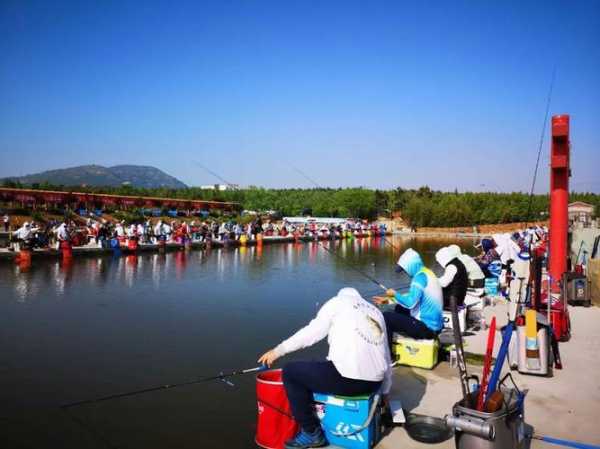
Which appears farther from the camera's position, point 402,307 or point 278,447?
point 402,307

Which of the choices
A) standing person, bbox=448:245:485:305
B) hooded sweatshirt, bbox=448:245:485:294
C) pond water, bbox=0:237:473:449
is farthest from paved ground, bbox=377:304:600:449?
hooded sweatshirt, bbox=448:245:485:294

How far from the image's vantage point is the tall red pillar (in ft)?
38.2

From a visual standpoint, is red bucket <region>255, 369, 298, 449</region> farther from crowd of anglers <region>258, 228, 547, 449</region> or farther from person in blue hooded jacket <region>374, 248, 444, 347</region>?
person in blue hooded jacket <region>374, 248, 444, 347</region>

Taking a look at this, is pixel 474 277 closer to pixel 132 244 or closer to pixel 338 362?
pixel 338 362

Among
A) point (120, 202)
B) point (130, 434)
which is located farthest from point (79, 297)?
point (120, 202)

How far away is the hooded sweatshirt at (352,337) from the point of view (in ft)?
12.5

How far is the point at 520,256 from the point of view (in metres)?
12.6

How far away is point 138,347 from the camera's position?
320 inches

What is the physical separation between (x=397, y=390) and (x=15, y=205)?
133 ft

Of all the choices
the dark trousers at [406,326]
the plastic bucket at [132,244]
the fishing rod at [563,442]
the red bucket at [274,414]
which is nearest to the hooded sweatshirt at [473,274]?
the dark trousers at [406,326]

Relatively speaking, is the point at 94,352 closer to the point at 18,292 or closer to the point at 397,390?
the point at 397,390

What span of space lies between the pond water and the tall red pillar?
4.46 meters

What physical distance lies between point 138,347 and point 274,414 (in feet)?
14.9

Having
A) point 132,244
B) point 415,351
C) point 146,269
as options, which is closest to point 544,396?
point 415,351
